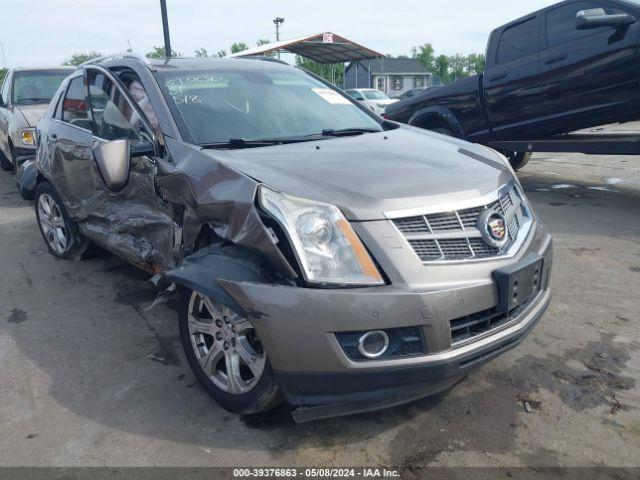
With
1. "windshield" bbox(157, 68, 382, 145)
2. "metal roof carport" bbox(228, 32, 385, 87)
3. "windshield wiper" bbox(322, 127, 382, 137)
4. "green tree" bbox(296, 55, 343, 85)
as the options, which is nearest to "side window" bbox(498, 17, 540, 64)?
"windshield" bbox(157, 68, 382, 145)

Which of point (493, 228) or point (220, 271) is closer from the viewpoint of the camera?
point (220, 271)

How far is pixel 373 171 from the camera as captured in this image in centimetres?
273

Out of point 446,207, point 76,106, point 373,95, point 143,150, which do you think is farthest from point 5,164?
point 373,95

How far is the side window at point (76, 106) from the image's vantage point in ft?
14.9

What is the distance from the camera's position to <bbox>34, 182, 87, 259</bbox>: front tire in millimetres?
5027

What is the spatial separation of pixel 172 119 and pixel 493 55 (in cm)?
561

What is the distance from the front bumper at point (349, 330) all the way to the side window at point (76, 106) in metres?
2.89

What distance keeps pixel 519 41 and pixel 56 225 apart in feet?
19.3

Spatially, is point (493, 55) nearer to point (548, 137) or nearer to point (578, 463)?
point (548, 137)

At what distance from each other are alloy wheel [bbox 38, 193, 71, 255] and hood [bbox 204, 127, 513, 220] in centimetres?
288

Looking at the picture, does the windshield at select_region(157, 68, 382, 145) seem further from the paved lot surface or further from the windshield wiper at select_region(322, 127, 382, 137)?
the paved lot surface

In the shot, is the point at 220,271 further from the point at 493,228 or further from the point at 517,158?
the point at 517,158

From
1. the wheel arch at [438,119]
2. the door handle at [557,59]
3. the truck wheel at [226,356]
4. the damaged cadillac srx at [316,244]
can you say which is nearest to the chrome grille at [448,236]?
the damaged cadillac srx at [316,244]

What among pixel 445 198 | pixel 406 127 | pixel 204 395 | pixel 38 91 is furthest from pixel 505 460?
pixel 38 91
